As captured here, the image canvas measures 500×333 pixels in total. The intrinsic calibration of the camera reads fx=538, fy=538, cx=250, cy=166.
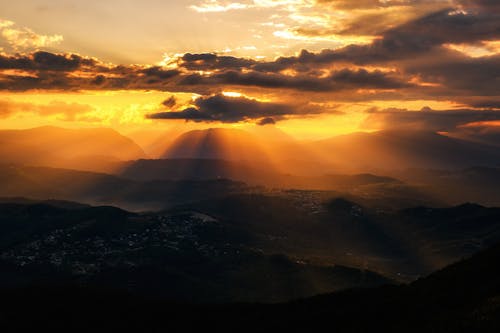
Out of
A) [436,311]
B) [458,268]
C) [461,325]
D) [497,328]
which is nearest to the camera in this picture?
[497,328]

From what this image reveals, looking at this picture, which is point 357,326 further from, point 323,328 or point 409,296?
point 409,296

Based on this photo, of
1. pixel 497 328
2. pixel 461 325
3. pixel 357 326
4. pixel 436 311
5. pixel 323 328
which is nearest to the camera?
pixel 497 328

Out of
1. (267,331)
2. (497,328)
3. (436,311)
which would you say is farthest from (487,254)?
(497,328)

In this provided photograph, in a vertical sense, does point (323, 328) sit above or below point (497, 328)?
below

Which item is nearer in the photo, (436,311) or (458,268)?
(436,311)

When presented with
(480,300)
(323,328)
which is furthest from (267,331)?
(480,300)

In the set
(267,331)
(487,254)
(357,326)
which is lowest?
(267,331)

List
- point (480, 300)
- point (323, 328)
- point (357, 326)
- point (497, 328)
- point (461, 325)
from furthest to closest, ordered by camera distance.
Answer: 1. point (323, 328)
2. point (357, 326)
3. point (480, 300)
4. point (461, 325)
5. point (497, 328)

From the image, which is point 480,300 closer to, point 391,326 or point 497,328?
point 391,326

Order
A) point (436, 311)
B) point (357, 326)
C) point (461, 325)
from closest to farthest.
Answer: point (461, 325) → point (436, 311) → point (357, 326)
